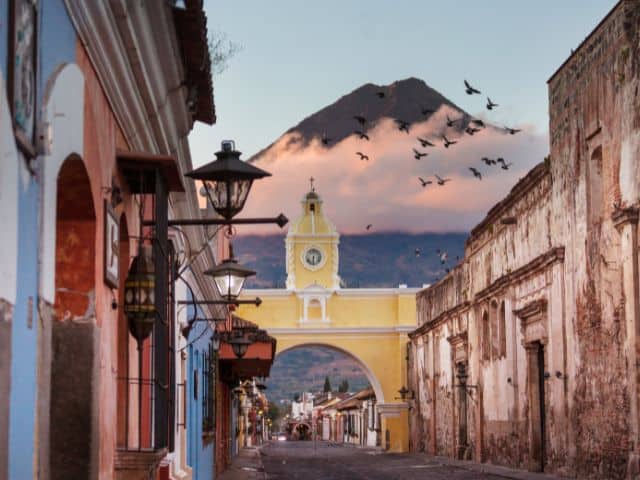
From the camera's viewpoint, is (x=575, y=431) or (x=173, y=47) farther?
(x=575, y=431)

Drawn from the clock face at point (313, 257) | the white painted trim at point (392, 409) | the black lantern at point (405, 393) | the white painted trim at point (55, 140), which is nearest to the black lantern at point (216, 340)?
the white painted trim at point (55, 140)

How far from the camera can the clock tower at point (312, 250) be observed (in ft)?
185

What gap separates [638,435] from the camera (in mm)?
17734

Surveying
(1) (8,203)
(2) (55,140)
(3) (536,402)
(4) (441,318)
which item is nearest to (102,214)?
(2) (55,140)

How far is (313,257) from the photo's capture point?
2295 inches

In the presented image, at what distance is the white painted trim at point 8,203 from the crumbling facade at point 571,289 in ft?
46.5

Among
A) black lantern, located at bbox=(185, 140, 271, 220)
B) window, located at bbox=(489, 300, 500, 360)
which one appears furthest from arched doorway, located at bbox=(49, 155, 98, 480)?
window, located at bbox=(489, 300, 500, 360)

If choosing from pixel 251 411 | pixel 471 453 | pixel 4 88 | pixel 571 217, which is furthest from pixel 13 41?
pixel 251 411

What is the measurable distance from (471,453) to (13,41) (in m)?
29.8

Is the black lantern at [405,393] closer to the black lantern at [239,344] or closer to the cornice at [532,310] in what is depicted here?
the cornice at [532,310]

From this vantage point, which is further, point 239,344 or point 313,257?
point 313,257

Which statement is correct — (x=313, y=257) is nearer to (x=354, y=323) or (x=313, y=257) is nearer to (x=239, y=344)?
(x=354, y=323)

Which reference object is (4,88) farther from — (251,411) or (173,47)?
(251,411)

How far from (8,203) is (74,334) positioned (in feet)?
6.93
